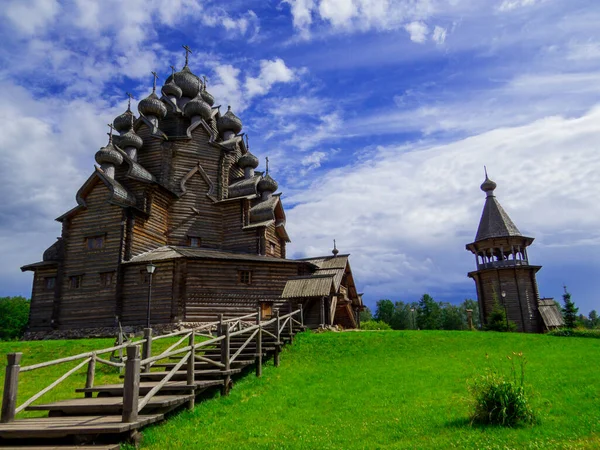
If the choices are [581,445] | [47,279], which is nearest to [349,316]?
[47,279]

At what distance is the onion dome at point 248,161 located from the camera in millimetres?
36875

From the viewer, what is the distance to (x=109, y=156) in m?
30.0

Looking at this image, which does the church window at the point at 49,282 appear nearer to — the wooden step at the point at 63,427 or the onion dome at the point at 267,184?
the onion dome at the point at 267,184

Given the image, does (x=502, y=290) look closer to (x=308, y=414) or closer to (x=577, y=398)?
(x=577, y=398)

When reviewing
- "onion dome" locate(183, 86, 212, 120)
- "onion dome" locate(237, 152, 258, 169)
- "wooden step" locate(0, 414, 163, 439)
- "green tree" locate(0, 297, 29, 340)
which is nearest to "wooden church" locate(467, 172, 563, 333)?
"onion dome" locate(237, 152, 258, 169)

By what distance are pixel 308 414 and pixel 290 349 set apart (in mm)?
8143

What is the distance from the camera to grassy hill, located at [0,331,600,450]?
7.58 m

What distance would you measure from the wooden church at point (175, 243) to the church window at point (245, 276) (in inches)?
2.5

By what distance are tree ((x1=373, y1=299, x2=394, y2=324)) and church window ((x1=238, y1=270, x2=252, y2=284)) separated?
55.9 m

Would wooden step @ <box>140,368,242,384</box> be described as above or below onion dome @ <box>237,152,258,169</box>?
below

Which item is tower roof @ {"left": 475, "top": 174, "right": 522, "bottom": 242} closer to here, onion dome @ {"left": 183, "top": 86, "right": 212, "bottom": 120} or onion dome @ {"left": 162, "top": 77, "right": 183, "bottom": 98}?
onion dome @ {"left": 183, "top": 86, "right": 212, "bottom": 120}

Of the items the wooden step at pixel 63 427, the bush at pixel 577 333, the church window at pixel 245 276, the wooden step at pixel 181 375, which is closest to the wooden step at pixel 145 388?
the wooden step at pixel 181 375

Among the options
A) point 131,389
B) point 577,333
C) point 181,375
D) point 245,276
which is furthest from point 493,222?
point 131,389

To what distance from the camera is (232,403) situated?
10.9 meters
